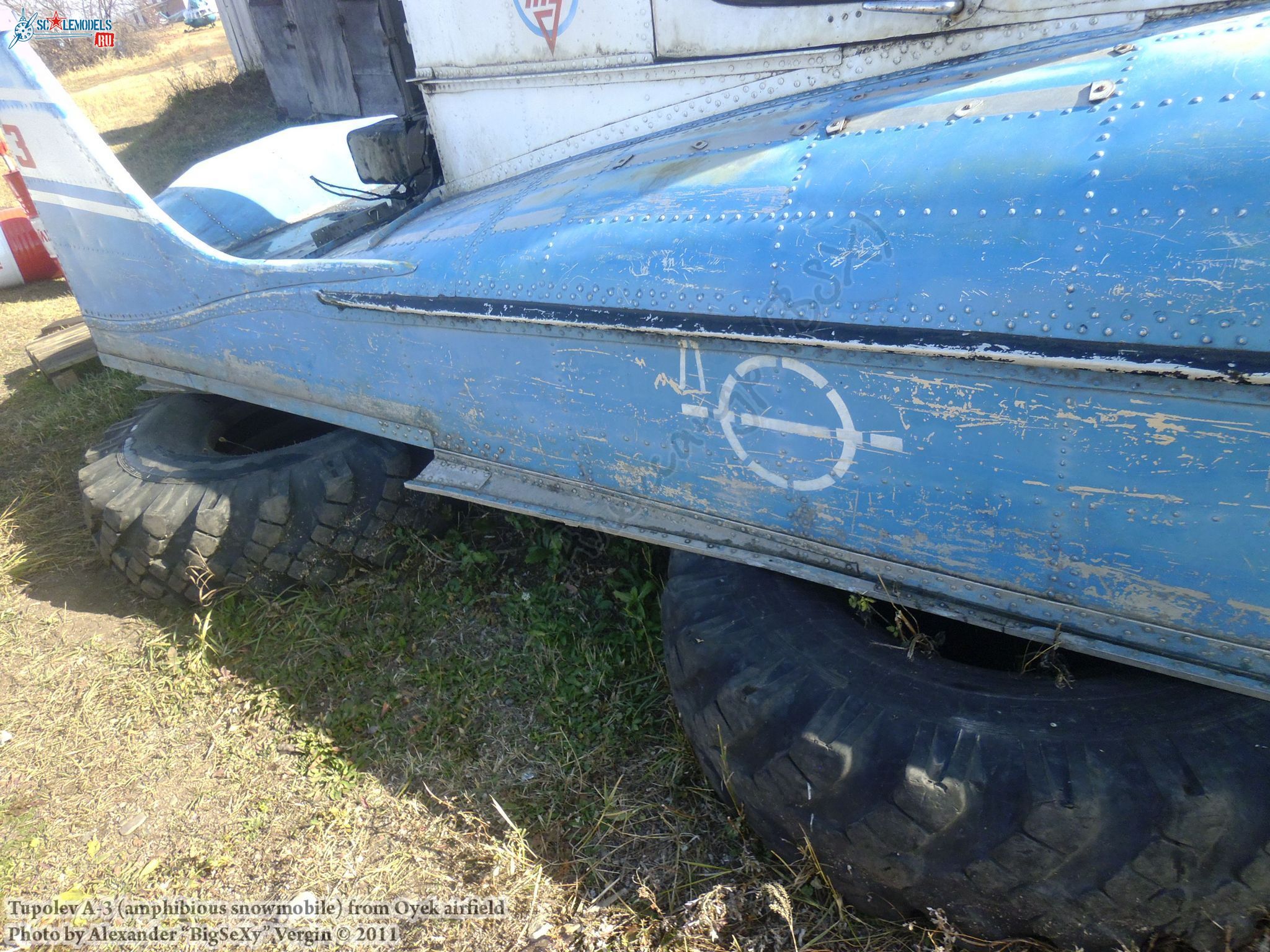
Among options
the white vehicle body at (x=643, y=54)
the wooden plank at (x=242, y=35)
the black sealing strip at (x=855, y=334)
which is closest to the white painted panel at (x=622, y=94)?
the white vehicle body at (x=643, y=54)

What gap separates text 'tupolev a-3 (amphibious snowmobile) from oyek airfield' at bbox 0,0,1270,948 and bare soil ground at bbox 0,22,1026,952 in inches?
13.2

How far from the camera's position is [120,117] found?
44.4ft

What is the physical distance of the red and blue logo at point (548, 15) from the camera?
2643 mm

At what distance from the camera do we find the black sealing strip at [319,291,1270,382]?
1.46 meters

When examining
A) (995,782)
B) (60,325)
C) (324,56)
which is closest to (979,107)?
(995,782)

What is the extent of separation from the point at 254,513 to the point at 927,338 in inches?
102

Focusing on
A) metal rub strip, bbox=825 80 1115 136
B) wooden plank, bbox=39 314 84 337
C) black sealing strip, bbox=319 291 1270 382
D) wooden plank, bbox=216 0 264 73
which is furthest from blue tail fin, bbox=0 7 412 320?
wooden plank, bbox=216 0 264 73

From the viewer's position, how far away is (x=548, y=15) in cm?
269

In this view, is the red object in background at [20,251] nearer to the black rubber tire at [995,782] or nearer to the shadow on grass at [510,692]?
the shadow on grass at [510,692]

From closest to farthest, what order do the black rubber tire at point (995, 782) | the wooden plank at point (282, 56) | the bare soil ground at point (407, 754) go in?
the black rubber tire at point (995, 782)
the bare soil ground at point (407, 754)
the wooden plank at point (282, 56)

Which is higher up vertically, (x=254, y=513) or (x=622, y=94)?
(x=622, y=94)

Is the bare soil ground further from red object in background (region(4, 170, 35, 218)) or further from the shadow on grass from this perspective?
red object in background (region(4, 170, 35, 218))

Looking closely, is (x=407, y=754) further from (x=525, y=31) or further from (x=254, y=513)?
(x=525, y=31)

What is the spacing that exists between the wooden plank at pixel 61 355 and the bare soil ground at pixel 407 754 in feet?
6.33
